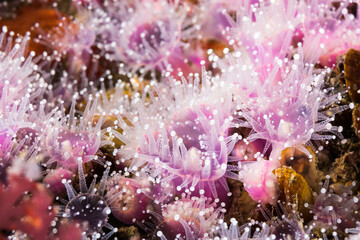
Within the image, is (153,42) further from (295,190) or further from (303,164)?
(295,190)

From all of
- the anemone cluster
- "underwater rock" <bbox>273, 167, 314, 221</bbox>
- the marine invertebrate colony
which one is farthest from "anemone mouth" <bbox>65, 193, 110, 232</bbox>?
"underwater rock" <bbox>273, 167, 314, 221</bbox>

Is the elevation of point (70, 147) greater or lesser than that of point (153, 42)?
lesser

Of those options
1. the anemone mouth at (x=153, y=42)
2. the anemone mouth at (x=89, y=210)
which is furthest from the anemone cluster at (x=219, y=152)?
the anemone mouth at (x=153, y=42)

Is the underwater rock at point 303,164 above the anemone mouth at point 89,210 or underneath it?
underneath

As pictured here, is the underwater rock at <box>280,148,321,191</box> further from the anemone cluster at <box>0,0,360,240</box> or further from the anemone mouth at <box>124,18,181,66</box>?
the anemone mouth at <box>124,18,181,66</box>

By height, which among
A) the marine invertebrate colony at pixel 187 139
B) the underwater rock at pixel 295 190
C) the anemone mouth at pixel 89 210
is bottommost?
the underwater rock at pixel 295 190

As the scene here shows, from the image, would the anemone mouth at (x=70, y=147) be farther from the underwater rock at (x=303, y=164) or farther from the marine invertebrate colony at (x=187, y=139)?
the underwater rock at (x=303, y=164)

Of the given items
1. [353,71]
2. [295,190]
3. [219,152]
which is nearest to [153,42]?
[219,152]
